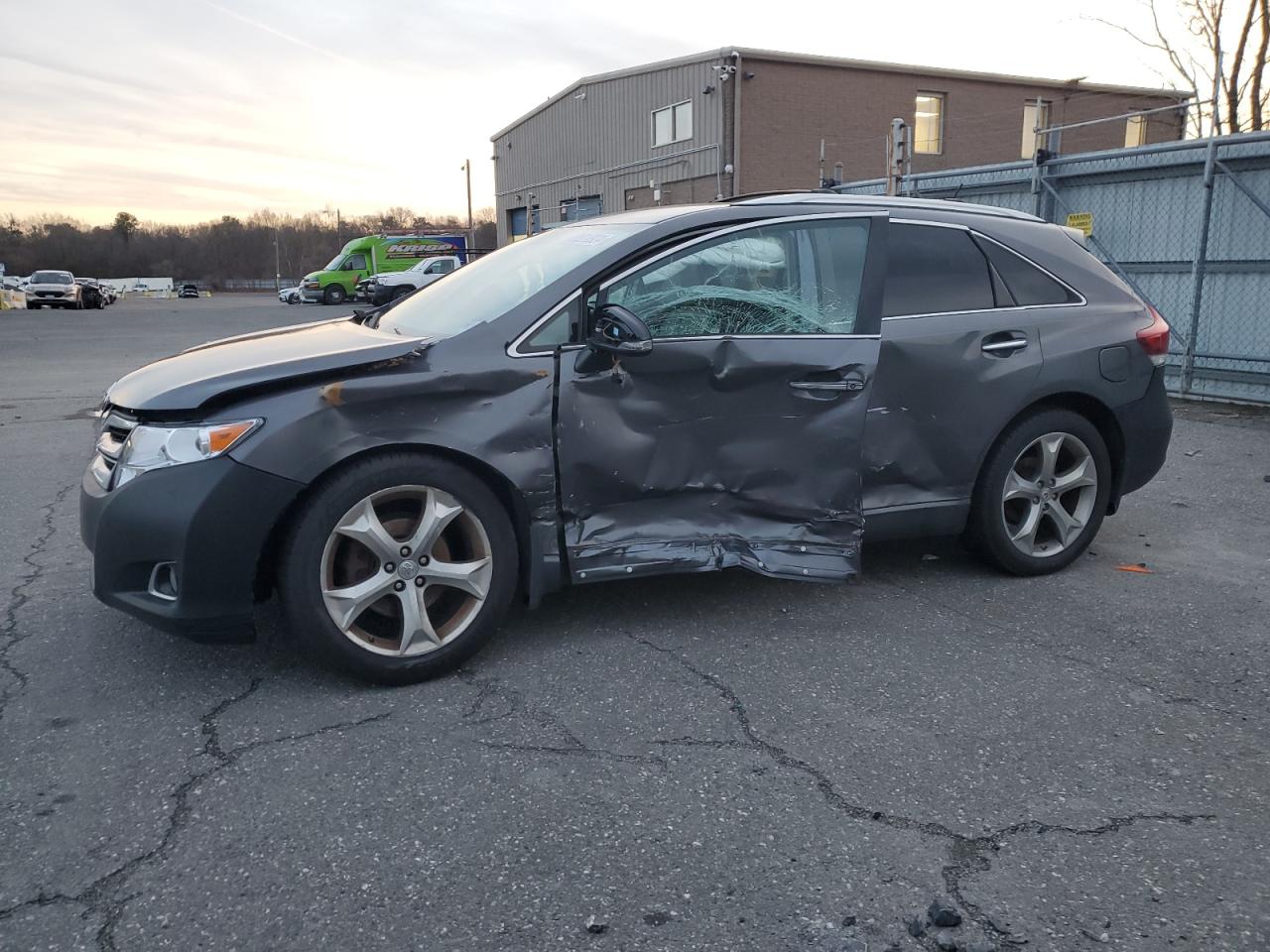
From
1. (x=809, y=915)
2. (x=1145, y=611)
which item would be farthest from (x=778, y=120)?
(x=809, y=915)

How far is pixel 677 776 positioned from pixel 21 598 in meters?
3.25

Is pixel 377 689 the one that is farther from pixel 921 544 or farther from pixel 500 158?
pixel 500 158

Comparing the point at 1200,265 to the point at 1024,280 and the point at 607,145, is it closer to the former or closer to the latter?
the point at 1024,280

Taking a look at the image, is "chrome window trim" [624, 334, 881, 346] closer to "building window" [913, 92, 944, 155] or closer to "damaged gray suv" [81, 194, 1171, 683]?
"damaged gray suv" [81, 194, 1171, 683]

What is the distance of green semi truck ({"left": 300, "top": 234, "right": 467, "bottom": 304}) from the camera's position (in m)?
40.7

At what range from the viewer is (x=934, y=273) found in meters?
4.35

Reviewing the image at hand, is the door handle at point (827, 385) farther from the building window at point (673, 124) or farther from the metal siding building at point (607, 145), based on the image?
the building window at point (673, 124)

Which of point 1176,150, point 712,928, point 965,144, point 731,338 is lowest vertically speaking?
point 712,928

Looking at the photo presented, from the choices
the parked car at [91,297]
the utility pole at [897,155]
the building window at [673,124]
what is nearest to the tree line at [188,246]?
the parked car at [91,297]

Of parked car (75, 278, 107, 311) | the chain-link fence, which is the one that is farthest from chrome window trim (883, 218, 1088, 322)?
parked car (75, 278, 107, 311)

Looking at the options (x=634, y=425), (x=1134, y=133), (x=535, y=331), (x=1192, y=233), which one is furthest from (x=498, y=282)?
(x=1134, y=133)

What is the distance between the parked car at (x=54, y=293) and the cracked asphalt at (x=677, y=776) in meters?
43.8

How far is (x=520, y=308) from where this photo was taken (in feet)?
11.9

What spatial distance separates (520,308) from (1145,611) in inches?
116
